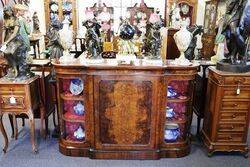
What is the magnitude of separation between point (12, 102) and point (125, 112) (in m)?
1.15

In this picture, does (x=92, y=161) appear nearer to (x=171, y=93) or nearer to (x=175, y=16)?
(x=171, y=93)

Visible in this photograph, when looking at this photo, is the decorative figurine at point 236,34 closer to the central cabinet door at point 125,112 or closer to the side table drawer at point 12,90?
the central cabinet door at point 125,112

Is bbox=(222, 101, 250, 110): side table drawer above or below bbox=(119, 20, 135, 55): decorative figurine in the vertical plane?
below

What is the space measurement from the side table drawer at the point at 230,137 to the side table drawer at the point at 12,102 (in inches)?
81.8

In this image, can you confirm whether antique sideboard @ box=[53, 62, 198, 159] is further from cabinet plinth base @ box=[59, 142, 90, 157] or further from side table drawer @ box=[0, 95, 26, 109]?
side table drawer @ box=[0, 95, 26, 109]

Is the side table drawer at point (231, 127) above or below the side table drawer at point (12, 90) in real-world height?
below

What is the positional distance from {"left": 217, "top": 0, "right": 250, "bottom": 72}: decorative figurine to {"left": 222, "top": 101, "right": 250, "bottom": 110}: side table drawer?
0.33 meters

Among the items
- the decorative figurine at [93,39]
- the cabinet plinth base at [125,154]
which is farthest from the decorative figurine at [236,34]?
the decorative figurine at [93,39]

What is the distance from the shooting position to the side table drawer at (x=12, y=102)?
2574 mm

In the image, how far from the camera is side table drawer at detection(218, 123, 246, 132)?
8.73 feet

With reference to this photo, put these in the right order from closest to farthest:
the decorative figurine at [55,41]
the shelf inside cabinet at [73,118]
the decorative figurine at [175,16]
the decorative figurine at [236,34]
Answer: the decorative figurine at [236,34], the shelf inside cabinet at [73,118], the decorative figurine at [55,41], the decorative figurine at [175,16]

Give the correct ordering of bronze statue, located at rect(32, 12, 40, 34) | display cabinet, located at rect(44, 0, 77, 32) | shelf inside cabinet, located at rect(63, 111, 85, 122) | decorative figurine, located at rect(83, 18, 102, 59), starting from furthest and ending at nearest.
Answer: display cabinet, located at rect(44, 0, 77, 32) < bronze statue, located at rect(32, 12, 40, 34) < shelf inside cabinet, located at rect(63, 111, 85, 122) < decorative figurine, located at rect(83, 18, 102, 59)

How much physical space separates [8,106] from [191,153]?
203cm

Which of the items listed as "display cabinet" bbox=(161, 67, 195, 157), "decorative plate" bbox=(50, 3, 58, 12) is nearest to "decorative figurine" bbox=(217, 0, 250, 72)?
"display cabinet" bbox=(161, 67, 195, 157)
